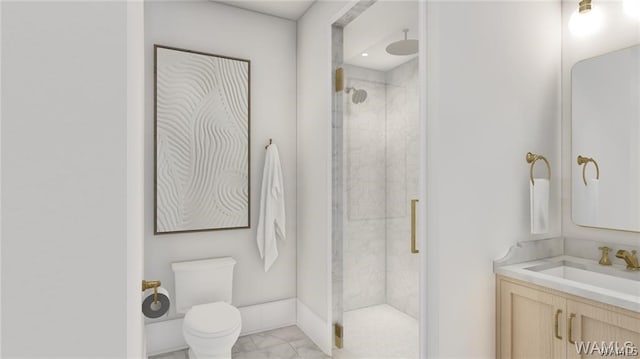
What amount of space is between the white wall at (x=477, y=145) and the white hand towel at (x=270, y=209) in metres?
1.33

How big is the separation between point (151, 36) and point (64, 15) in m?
2.44

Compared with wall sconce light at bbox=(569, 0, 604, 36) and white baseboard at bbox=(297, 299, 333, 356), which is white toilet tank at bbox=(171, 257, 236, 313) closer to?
white baseboard at bbox=(297, 299, 333, 356)

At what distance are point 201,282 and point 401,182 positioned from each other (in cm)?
170

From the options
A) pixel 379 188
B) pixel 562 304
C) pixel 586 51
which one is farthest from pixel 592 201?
pixel 379 188

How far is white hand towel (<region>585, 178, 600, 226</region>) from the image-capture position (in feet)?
6.01

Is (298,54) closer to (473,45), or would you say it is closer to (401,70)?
(401,70)

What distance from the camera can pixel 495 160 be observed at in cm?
180

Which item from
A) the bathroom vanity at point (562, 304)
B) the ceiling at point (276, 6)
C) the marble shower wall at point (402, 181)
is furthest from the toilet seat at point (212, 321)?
the ceiling at point (276, 6)

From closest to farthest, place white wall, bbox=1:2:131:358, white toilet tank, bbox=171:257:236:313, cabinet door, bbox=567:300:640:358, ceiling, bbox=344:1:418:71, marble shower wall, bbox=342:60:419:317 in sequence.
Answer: white wall, bbox=1:2:131:358 < cabinet door, bbox=567:300:640:358 < ceiling, bbox=344:1:418:71 < white toilet tank, bbox=171:257:236:313 < marble shower wall, bbox=342:60:419:317

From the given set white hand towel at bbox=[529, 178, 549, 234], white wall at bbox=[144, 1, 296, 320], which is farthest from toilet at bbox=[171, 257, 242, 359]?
white hand towel at bbox=[529, 178, 549, 234]

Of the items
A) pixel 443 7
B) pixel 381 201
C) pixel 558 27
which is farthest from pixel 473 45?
pixel 381 201

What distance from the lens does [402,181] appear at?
267cm

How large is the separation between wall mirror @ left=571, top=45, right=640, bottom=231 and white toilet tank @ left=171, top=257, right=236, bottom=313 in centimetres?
231

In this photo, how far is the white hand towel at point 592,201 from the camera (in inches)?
72.1
